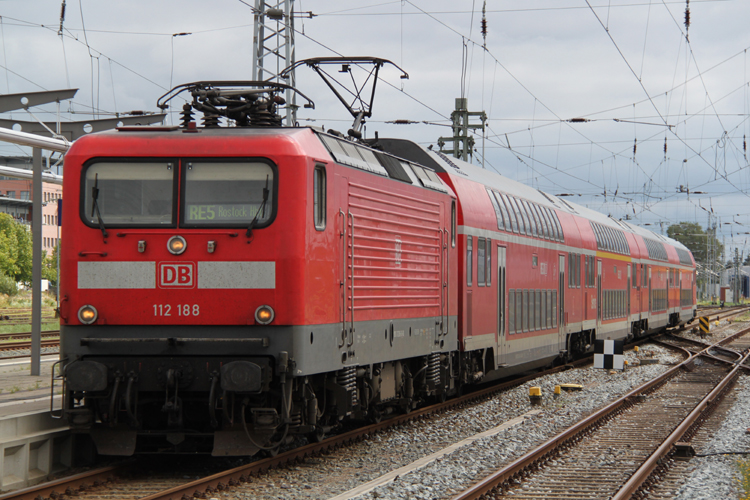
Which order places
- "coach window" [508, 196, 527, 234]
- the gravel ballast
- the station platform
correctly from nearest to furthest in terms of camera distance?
the gravel ballast < the station platform < "coach window" [508, 196, 527, 234]

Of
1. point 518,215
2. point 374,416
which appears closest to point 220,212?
point 374,416

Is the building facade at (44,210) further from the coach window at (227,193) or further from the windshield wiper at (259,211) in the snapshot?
the windshield wiper at (259,211)

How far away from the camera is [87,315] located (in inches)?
340

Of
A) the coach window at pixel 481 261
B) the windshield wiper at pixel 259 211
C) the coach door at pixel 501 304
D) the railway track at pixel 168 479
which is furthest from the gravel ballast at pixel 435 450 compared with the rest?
the windshield wiper at pixel 259 211

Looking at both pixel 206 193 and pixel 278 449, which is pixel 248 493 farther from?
pixel 206 193

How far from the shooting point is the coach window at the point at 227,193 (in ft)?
28.6

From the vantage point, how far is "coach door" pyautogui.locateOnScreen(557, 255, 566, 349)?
Answer: 20.5m

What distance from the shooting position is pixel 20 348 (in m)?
22.2

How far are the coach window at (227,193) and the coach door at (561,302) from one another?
42.1 feet

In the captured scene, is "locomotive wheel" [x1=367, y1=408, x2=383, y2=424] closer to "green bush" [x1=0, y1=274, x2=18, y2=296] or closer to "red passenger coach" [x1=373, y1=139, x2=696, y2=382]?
"red passenger coach" [x1=373, y1=139, x2=696, y2=382]

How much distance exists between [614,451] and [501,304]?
555 centimetres

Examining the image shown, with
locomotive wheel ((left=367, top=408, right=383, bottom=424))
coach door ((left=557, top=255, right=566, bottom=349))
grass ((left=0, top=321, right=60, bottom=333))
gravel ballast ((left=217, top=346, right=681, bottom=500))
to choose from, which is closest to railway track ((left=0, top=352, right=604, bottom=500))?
gravel ballast ((left=217, top=346, right=681, bottom=500))

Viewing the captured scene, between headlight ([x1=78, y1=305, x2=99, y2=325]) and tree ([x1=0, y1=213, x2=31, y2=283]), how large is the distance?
63.5 metres

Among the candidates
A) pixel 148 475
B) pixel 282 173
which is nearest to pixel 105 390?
pixel 148 475
